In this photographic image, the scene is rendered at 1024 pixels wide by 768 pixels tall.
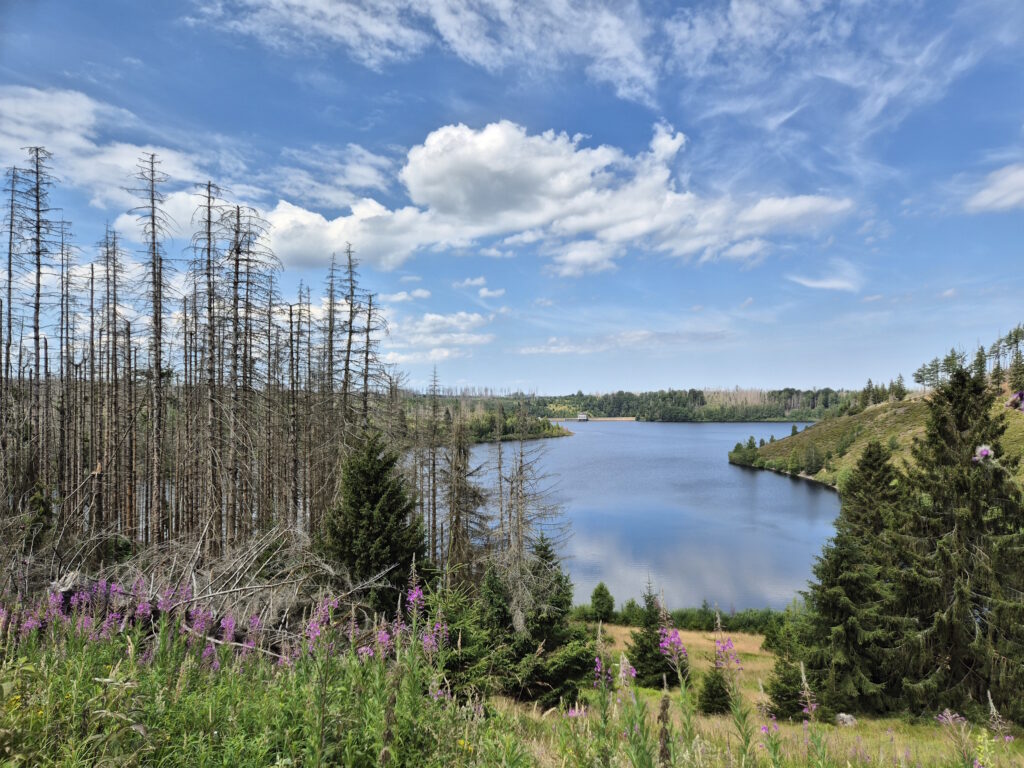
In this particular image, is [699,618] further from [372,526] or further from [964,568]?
[372,526]

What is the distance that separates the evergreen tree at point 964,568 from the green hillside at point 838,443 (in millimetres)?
67421

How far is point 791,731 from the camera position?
7.20m

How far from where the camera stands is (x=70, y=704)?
2924mm

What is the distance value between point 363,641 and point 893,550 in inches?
747

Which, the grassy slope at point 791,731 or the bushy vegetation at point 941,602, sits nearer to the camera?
the grassy slope at point 791,731

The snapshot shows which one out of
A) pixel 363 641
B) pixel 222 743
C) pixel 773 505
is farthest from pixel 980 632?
pixel 773 505

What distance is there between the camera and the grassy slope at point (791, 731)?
4067 mm

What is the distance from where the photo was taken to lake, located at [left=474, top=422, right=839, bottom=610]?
1351 inches

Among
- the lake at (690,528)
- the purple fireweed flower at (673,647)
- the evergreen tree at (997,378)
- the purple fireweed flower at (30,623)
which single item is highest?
the evergreen tree at (997,378)

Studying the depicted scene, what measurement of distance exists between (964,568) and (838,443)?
8928 centimetres

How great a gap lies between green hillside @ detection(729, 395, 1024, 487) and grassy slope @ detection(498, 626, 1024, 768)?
61.9 m

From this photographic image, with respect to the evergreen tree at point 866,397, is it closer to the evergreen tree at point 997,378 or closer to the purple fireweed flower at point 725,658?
the evergreen tree at point 997,378

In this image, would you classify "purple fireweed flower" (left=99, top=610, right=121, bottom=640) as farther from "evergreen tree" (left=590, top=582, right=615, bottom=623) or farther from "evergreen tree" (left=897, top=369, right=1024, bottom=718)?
"evergreen tree" (left=590, top=582, right=615, bottom=623)

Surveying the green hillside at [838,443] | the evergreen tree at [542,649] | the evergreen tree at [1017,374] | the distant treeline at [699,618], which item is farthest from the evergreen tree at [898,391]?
the evergreen tree at [542,649]
